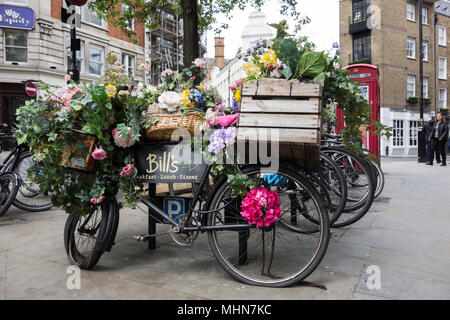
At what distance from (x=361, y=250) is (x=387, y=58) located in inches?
1075

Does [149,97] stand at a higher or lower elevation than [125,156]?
higher

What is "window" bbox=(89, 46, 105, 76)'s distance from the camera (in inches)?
902

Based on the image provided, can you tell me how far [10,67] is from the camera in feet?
60.9

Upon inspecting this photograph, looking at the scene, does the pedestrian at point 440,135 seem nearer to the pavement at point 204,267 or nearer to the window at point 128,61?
the pavement at point 204,267

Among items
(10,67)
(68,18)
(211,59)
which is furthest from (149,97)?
(211,59)

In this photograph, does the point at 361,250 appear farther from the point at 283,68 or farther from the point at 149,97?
the point at 149,97

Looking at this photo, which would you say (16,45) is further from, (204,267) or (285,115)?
(285,115)

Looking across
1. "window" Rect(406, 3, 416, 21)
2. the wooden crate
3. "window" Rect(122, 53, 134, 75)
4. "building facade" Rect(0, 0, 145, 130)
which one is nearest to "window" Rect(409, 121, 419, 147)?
"window" Rect(406, 3, 416, 21)

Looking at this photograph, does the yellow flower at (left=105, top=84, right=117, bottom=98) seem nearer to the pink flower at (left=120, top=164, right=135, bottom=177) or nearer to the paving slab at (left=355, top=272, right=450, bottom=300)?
the pink flower at (left=120, top=164, right=135, bottom=177)

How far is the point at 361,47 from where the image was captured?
28.2 m

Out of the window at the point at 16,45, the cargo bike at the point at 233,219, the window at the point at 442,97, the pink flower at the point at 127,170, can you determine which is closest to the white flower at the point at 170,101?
the cargo bike at the point at 233,219

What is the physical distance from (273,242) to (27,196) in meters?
4.11

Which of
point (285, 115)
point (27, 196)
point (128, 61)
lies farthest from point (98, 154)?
point (128, 61)

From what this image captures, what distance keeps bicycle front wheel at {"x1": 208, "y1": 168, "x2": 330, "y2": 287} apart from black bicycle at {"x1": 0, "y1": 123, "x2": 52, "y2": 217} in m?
2.84
